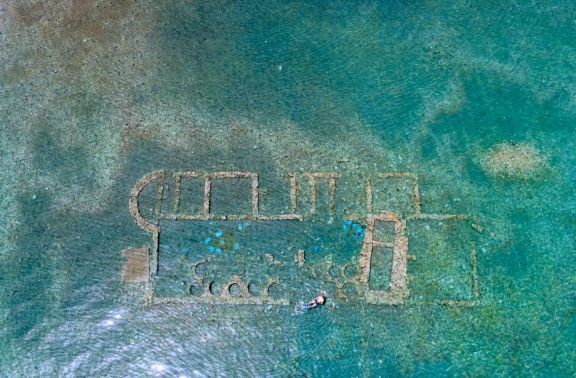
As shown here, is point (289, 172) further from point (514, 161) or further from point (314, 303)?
point (514, 161)

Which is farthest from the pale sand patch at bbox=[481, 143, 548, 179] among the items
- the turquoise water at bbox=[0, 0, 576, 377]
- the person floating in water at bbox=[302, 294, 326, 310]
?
the person floating in water at bbox=[302, 294, 326, 310]

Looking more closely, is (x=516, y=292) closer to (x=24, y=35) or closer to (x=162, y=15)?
(x=162, y=15)

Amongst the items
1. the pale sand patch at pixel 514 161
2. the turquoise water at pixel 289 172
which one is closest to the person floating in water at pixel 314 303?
the turquoise water at pixel 289 172

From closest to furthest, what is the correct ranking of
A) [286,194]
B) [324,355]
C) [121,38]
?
[324,355] < [286,194] < [121,38]

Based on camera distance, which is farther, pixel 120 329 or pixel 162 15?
pixel 162 15

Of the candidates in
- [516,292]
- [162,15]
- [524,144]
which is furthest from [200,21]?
[516,292]

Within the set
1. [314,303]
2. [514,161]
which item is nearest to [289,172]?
[314,303]

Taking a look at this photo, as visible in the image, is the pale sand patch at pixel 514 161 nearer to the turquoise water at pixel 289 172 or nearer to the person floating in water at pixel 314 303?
the turquoise water at pixel 289 172

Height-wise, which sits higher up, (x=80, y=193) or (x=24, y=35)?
(x=24, y=35)

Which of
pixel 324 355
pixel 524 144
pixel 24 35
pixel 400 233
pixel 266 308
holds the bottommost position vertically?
pixel 324 355
